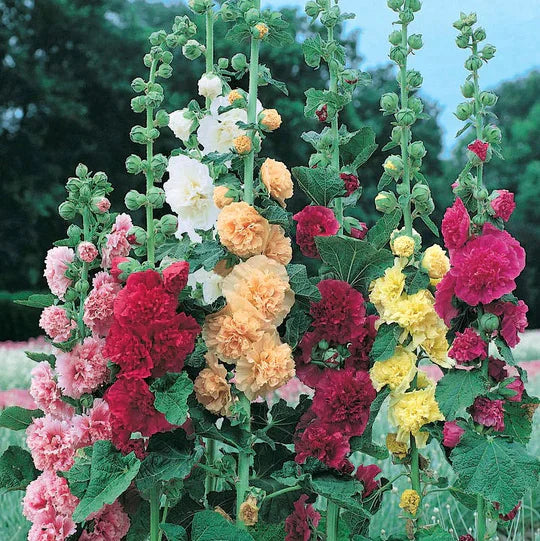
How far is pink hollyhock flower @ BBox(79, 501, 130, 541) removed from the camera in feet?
6.63

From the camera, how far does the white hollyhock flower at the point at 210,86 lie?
Result: 2.19 m

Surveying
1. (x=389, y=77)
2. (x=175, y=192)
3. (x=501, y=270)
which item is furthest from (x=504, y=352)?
(x=389, y=77)

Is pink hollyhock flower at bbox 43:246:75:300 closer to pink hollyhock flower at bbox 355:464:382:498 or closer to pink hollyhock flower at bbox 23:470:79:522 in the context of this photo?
pink hollyhock flower at bbox 23:470:79:522

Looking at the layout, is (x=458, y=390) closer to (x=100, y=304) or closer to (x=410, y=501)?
(x=410, y=501)

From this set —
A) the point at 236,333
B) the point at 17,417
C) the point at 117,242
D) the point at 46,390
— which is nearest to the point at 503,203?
the point at 236,333

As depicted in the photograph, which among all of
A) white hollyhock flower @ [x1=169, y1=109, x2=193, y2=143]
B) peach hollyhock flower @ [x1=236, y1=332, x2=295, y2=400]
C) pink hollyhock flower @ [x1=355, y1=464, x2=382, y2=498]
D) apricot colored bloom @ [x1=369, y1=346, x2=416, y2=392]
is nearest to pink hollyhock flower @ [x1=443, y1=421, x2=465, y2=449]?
apricot colored bloom @ [x1=369, y1=346, x2=416, y2=392]

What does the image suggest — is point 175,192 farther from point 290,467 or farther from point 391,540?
point 391,540

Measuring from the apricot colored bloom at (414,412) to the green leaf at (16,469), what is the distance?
95 cm

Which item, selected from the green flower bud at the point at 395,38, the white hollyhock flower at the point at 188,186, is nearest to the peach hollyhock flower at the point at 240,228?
the white hollyhock flower at the point at 188,186

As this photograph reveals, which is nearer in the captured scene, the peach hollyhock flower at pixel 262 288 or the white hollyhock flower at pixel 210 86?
the peach hollyhock flower at pixel 262 288

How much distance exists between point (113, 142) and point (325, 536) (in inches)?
567

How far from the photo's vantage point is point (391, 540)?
2.09 m

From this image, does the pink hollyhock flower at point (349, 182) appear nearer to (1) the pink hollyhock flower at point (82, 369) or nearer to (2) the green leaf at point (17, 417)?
(1) the pink hollyhock flower at point (82, 369)

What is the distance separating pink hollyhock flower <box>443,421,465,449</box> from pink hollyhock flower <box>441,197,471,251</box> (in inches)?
16.8
